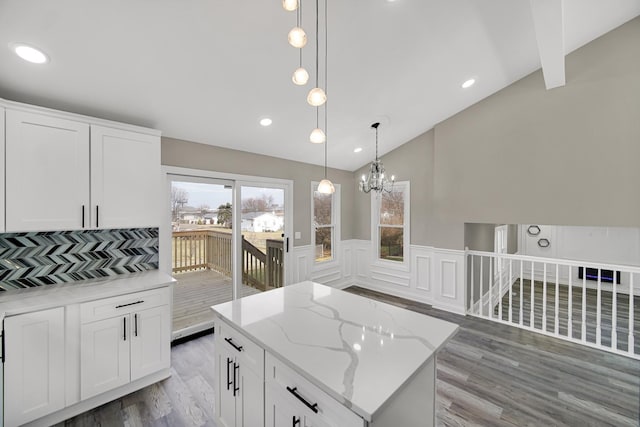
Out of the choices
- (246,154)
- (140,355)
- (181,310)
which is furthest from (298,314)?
(246,154)

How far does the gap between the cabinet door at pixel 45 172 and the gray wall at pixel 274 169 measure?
80 centimetres

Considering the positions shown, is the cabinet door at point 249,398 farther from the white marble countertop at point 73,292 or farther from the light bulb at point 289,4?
the light bulb at point 289,4

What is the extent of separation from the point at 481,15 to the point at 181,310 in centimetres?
444

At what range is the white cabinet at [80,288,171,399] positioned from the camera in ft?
6.34

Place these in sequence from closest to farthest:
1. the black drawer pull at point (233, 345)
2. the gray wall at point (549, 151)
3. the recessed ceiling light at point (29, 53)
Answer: the black drawer pull at point (233, 345) → the recessed ceiling light at point (29, 53) → the gray wall at point (549, 151)

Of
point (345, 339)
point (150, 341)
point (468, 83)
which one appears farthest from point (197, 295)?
point (468, 83)

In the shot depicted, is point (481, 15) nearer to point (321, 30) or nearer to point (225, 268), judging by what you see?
point (321, 30)

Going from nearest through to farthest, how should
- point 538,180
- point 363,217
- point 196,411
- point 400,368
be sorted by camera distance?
point 400,368
point 196,411
point 538,180
point 363,217

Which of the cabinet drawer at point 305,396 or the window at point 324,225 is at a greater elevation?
the window at point 324,225

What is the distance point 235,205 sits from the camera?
134 inches

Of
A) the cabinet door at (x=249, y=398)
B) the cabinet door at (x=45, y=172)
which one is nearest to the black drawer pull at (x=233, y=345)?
the cabinet door at (x=249, y=398)

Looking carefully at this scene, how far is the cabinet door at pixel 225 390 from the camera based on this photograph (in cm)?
156

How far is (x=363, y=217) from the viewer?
5.13 metres

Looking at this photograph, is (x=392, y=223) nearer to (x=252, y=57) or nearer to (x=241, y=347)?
(x=252, y=57)
